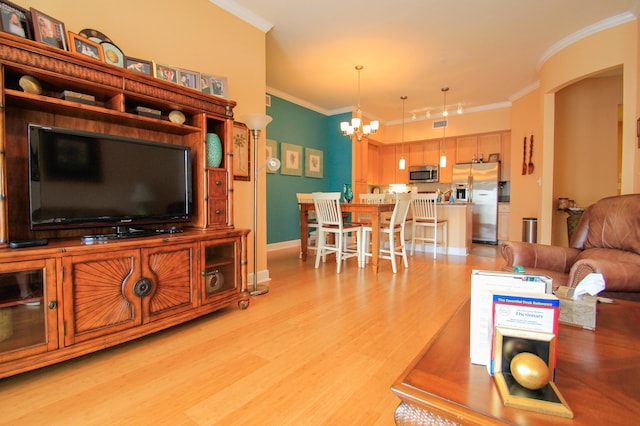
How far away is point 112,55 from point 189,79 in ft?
1.72

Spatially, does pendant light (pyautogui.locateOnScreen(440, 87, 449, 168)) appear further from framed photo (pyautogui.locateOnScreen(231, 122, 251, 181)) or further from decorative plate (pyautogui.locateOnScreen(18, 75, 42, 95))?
decorative plate (pyautogui.locateOnScreen(18, 75, 42, 95))

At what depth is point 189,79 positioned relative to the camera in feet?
7.74

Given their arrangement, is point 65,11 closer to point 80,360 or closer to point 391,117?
point 80,360

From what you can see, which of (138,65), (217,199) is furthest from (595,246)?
(138,65)

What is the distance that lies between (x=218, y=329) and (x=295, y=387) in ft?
2.96

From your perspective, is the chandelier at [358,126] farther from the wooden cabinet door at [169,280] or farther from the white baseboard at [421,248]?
the wooden cabinet door at [169,280]

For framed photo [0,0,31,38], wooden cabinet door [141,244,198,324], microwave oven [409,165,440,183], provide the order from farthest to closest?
microwave oven [409,165,440,183], wooden cabinet door [141,244,198,324], framed photo [0,0,31,38]

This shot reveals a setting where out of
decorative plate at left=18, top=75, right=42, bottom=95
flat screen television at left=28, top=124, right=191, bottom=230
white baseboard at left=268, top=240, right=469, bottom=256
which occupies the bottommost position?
white baseboard at left=268, top=240, right=469, bottom=256

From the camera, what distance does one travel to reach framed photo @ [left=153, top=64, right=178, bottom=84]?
7.12ft

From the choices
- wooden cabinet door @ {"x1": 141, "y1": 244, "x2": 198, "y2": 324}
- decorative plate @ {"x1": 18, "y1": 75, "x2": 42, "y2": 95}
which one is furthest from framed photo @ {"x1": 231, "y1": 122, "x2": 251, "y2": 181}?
decorative plate @ {"x1": 18, "y1": 75, "x2": 42, "y2": 95}

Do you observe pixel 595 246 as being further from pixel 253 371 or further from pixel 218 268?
pixel 218 268

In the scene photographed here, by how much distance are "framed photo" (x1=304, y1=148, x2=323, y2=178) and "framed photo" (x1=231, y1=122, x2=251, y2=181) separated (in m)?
2.99

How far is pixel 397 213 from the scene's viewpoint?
3.80 m

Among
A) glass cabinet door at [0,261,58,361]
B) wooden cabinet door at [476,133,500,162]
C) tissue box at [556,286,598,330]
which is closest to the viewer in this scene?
tissue box at [556,286,598,330]
